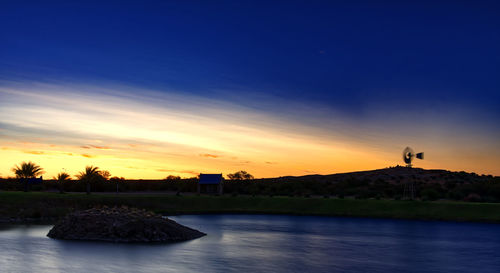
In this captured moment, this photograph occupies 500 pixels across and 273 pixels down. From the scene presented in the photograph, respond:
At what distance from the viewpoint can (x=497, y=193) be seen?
266ft

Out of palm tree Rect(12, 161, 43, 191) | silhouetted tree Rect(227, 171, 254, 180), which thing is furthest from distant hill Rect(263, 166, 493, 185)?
palm tree Rect(12, 161, 43, 191)

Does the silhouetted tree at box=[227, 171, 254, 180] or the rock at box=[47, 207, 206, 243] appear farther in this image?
the silhouetted tree at box=[227, 171, 254, 180]

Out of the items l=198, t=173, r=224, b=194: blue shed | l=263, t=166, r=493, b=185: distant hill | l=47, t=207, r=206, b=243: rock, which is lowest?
l=47, t=207, r=206, b=243: rock

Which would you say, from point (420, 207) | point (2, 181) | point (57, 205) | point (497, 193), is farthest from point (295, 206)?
point (2, 181)

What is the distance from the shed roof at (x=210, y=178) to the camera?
8454 cm

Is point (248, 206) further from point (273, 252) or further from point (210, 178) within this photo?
point (273, 252)

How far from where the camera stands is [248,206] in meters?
70.7

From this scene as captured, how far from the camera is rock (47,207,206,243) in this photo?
34344mm

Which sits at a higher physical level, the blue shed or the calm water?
the blue shed

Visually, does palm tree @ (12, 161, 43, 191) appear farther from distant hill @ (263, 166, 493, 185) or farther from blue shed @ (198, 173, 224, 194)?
distant hill @ (263, 166, 493, 185)

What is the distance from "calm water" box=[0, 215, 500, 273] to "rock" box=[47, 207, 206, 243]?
156cm

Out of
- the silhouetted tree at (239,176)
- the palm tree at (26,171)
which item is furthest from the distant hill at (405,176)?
the palm tree at (26,171)

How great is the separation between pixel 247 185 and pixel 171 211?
145ft

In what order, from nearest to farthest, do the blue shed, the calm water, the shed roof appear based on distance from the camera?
the calm water → the blue shed → the shed roof
